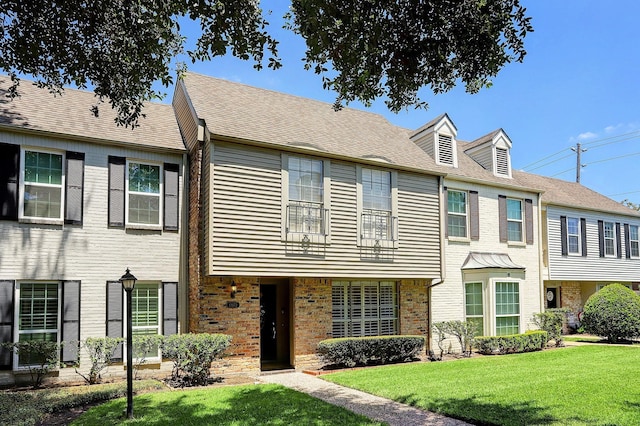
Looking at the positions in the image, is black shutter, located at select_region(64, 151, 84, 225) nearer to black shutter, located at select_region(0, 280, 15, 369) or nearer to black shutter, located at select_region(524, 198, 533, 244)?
black shutter, located at select_region(0, 280, 15, 369)

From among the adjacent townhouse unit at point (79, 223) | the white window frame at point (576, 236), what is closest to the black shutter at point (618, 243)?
the white window frame at point (576, 236)

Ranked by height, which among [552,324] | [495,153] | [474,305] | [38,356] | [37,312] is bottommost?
[552,324]

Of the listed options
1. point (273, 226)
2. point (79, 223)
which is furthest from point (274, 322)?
point (79, 223)

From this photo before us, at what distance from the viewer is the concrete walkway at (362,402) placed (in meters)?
7.95

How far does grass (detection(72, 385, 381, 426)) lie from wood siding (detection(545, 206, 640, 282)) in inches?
570

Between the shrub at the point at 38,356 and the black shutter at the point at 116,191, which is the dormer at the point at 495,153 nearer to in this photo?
the black shutter at the point at 116,191

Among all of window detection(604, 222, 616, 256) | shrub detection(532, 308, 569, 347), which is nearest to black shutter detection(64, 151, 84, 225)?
shrub detection(532, 308, 569, 347)

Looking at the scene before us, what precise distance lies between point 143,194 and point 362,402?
717 centimetres

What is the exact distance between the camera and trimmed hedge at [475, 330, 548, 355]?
15.9 meters

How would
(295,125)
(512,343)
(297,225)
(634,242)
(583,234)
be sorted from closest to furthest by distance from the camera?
(297,225)
(295,125)
(512,343)
(583,234)
(634,242)

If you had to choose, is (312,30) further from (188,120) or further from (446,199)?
(446,199)

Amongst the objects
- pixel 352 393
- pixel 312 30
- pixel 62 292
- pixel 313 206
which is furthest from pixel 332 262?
pixel 312 30

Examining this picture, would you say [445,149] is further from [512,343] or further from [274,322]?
[274,322]

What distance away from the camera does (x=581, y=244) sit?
21.8 metres
